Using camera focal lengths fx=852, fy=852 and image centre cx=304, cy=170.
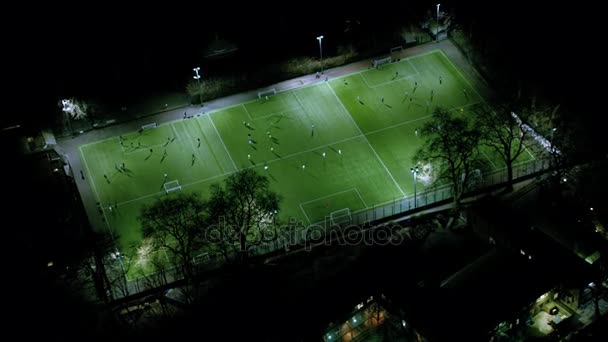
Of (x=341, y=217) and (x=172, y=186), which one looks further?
(x=172, y=186)

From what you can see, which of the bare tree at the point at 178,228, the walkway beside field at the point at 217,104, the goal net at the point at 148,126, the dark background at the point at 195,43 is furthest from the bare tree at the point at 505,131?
the goal net at the point at 148,126

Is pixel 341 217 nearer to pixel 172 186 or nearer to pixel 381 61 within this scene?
pixel 172 186

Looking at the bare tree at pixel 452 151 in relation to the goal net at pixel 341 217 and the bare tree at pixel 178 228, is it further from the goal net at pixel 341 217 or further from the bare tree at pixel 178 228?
the bare tree at pixel 178 228

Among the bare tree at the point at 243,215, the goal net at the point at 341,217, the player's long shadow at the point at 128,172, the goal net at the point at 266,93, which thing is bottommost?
the goal net at the point at 341,217

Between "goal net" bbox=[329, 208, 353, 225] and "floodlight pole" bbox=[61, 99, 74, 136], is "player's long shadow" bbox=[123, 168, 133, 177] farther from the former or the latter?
"goal net" bbox=[329, 208, 353, 225]

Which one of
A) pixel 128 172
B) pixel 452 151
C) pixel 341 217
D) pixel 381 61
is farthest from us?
pixel 381 61

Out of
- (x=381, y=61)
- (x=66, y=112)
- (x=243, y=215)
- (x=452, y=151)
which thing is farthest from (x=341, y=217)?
(x=66, y=112)
